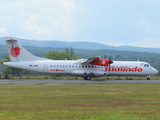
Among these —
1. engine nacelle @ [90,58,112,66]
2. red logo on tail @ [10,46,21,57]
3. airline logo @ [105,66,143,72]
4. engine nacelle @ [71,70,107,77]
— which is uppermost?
red logo on tail @ [10,46,21,57]

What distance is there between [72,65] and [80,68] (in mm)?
1342

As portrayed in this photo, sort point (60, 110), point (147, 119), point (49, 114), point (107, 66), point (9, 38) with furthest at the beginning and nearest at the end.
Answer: point (107, 66)
point (9, 38)
point (60, 110)
point (49, 114)
point (147, 119)

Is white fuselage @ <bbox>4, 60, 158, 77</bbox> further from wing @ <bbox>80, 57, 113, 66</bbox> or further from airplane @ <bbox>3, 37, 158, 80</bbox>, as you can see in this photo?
wing @ <bbox>80, 57, 113, 66</bbox>

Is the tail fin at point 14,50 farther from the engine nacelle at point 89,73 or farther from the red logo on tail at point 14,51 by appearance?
the engine nacelle at point 89,73

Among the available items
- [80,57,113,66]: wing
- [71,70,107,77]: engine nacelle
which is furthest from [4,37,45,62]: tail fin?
[80,57,113,66]: wing

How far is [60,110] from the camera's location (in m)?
15.5

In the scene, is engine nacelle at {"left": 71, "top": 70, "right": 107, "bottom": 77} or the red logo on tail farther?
engine nacelle at {"left": 71, "top": 70, "right": 107, "bottom": 77}

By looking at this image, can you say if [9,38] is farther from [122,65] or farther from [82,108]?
[82,108]

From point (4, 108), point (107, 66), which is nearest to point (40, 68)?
point (107, 66)

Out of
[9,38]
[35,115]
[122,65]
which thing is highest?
[9,38]

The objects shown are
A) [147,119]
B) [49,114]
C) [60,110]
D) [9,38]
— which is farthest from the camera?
[9,38]

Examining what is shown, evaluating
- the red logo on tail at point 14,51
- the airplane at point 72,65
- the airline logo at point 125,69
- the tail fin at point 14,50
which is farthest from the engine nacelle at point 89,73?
the red logo on tail at point 14,51

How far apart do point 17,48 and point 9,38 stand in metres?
1.79

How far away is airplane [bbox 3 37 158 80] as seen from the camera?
42625 millimetres
